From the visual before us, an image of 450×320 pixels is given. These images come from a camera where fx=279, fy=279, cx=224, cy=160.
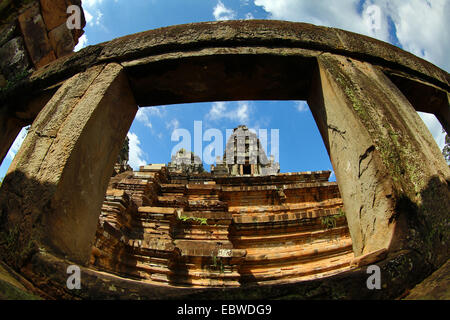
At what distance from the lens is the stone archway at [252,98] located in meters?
1.70

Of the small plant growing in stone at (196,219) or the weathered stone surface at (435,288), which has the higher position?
the small plant growing in stone at (196,219)

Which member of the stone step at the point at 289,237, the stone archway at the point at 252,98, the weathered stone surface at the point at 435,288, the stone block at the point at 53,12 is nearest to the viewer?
the weathered stone surface at the point at 435,288

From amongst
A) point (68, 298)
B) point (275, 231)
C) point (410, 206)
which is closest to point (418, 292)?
point (410, 206)

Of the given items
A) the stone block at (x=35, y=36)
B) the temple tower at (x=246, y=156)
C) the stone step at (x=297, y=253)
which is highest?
the temple tower at (x=246, y=156)

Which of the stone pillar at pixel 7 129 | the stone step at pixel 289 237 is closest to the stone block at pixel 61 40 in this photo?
the stone pillar at pixel 7 129

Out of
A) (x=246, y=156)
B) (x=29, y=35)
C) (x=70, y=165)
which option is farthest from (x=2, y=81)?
(x=246, y=156)

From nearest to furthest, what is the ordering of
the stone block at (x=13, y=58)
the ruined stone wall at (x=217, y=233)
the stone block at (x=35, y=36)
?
the stone block at (x=13, y=58)
the stone block at (x=35, y=36)
the ruined stone wall at (x=217, y=233)

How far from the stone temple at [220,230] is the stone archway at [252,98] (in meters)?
3.36

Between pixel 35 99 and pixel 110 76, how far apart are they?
929mm

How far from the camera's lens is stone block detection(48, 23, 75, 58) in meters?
3.83

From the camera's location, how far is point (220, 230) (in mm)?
6223

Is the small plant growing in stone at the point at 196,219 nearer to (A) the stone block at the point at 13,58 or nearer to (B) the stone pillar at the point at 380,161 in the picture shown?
(A) the stone block at the point at 13,58

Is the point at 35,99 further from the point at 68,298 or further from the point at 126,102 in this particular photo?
the point at 68,298

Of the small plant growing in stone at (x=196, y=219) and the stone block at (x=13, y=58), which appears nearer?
the stone block at (x=13, y=58)
